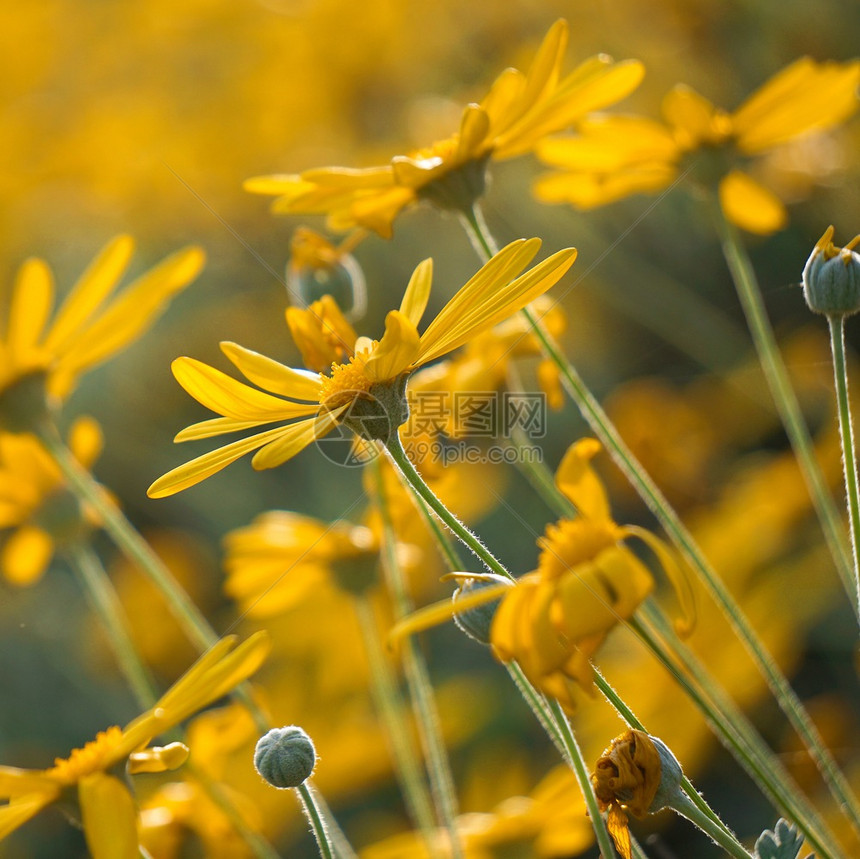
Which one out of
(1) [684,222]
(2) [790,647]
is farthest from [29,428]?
(1) [684,222]

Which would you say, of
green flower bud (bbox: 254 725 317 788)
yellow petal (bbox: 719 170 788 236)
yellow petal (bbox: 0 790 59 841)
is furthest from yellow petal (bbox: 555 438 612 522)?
yellow petal (bbox: 719 170 788 236)

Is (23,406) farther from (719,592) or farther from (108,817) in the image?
(719,592)

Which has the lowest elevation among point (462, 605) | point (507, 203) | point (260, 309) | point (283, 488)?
point (283, 488)

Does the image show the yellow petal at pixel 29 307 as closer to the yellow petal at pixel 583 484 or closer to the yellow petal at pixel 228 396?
the yellow petal at pixel 228 396

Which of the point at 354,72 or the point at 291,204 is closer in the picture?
the point at 291,204

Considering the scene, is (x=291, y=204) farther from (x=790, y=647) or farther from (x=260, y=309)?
(x=260, y=309)

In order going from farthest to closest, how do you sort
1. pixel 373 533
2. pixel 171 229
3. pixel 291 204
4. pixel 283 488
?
pixel 171 229
pixel 283 488
pixel 373 533
pixel 291 204

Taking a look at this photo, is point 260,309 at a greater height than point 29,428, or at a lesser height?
lesser

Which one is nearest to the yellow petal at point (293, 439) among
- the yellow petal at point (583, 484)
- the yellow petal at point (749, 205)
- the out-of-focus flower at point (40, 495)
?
the yellow petal at point (583, 484)
